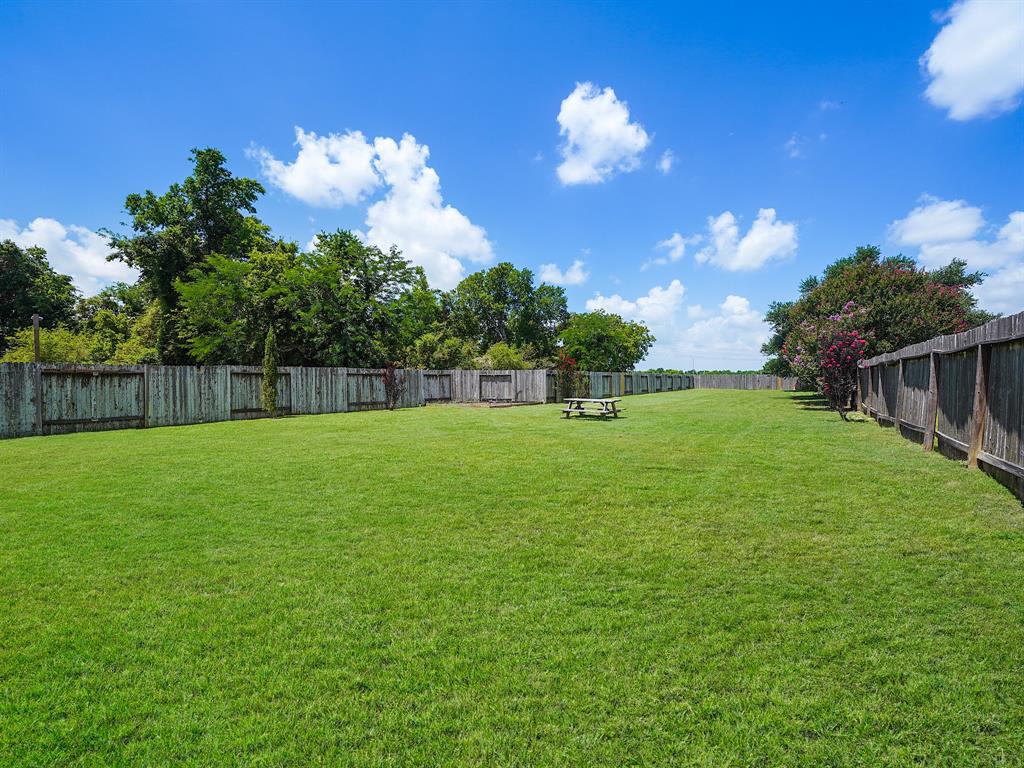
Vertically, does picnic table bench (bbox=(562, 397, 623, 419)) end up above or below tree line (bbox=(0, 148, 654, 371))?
below

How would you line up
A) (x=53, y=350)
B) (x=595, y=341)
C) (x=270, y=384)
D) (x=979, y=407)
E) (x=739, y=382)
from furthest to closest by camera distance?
(x=739, y=382) < (x=595, y=341) < (x=53, y=350) < (x=270, y=384) < (x=979, y=407)

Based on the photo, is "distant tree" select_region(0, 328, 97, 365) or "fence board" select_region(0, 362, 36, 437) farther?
"distant tree" select_region(0, 328, 97, 365)

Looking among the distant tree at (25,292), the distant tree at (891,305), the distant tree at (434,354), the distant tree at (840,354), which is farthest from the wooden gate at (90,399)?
the distant tree at (25,292)

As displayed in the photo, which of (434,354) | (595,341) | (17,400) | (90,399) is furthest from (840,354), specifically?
(595,341)

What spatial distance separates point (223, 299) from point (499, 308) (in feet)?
104

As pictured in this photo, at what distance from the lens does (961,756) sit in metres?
1.80

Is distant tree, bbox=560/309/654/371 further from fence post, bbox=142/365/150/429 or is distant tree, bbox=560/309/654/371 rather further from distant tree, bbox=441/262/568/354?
fence post, bbox=142/365/150/429

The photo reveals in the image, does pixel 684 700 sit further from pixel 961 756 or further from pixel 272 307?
pixel 272 307

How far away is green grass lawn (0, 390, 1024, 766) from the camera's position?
1.90 meters

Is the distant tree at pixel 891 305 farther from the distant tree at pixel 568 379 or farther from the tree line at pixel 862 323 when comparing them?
the distant tree at pixel 568 379

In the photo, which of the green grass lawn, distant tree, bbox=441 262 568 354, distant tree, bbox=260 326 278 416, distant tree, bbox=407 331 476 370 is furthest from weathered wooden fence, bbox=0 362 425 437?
distant tree, bbox=441 262 568 354

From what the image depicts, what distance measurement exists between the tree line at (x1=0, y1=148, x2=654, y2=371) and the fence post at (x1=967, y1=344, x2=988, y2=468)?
57.8 feet

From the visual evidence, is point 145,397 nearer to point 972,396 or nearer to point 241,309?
point 241,309

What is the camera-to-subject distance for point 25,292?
31812 mm
